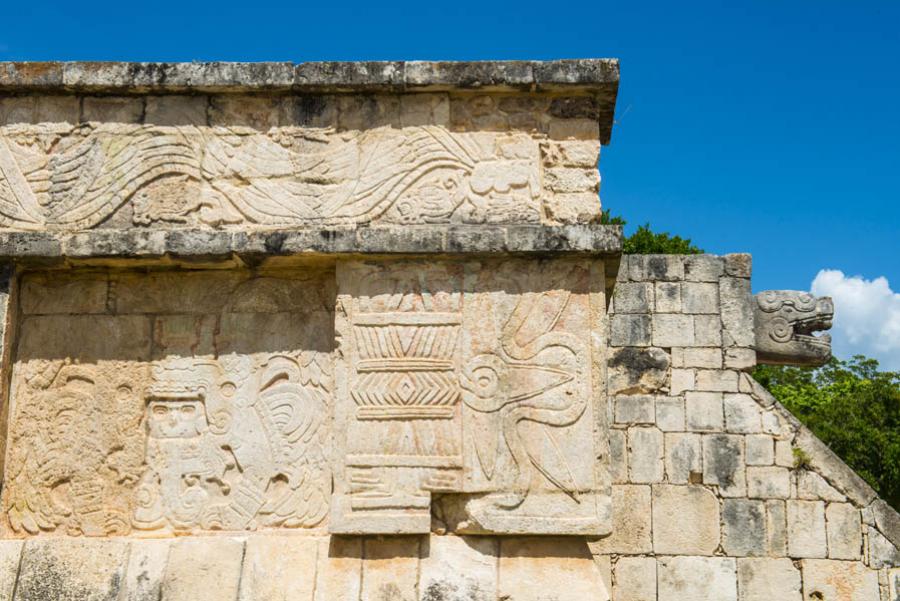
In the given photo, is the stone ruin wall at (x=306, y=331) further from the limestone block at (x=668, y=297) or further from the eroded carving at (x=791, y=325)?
the eroded carving at (x=791, y=325)

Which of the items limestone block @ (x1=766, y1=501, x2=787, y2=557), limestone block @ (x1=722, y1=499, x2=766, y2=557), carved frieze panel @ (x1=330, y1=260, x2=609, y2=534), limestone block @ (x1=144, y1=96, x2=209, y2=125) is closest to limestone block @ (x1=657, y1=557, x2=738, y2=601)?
limestone block @ (x1=722, y1=499, x2=766, y2=557)

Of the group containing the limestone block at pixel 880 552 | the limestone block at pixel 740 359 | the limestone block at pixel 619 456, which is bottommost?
the limestone block at pixel 880 552

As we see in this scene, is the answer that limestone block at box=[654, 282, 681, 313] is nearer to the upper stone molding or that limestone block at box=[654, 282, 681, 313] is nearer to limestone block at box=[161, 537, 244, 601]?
the upper stone molding

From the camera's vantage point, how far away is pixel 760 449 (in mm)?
8109

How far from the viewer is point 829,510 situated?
7.95 metres

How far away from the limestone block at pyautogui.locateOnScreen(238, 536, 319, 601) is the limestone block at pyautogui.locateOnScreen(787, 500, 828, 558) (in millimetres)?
4896

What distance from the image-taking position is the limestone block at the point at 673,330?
27.5 feet

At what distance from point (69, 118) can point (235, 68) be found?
976 millimetres

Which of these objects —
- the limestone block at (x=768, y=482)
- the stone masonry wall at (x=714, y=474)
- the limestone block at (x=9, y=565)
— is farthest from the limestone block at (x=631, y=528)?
the limestone block at (x=9, y=565)

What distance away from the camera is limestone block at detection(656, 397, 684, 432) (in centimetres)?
825

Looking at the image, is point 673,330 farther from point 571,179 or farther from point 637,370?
point 571,179

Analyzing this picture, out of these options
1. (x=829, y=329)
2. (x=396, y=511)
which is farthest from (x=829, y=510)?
(x=396, y=511)

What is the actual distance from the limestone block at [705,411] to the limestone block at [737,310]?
0.54 metres

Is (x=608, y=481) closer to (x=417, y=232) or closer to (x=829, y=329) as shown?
(x=417, y=232)
